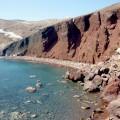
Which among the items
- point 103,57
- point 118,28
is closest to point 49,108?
point 103,57

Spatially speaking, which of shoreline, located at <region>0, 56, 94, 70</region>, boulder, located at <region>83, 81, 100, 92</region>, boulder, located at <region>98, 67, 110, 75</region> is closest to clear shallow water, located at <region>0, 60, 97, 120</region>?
boulder, located at <region>83, 81, 100, 92</region>

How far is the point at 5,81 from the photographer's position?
304ft

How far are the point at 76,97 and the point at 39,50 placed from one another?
313ft

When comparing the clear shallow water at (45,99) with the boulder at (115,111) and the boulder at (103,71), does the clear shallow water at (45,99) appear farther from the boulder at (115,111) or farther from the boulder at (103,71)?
the boulder at (115,111)

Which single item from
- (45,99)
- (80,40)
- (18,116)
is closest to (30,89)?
(45,99)

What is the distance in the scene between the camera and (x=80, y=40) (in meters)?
144

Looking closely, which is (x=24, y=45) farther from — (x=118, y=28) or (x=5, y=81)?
(x=5, y=81)

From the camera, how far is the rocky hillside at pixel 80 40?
125500mm

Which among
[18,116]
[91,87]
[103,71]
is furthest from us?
[103,71]

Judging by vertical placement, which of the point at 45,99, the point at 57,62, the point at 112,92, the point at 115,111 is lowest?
the point at 45,99

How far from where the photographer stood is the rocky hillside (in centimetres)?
12550

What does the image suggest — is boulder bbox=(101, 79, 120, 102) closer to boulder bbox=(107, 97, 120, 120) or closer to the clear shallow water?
the clear shallow water

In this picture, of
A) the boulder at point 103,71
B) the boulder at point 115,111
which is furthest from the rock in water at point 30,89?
the boulder at point 115,111

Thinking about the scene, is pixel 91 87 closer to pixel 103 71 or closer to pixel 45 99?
pixel 103 71
